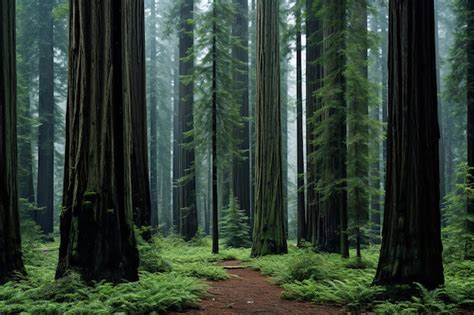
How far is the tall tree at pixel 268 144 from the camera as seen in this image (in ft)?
42.2

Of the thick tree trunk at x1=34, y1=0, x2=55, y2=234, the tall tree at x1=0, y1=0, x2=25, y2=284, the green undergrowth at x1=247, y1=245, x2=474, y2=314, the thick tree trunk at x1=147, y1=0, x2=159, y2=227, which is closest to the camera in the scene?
the green undergrowth at x1=247, y1=245, x2=474, y2=314

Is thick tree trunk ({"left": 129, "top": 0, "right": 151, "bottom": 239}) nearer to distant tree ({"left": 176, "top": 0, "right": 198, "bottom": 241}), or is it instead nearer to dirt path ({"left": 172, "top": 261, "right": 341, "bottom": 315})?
dirt path ({"left": 172, "top": 261, "right": 341, "bottom": 315})

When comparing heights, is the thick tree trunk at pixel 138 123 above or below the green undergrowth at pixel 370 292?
above

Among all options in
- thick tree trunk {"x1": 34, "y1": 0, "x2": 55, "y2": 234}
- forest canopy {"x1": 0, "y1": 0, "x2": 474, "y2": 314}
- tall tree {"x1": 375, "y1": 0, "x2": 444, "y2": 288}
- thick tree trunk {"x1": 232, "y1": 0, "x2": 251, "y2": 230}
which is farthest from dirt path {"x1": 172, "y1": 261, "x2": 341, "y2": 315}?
thick tree trunk {"x1": 34, "y1": 0, "x2": 55, "y2": 234}

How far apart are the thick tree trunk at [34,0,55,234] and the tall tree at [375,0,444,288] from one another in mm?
19581

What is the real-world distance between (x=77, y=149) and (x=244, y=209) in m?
13.9

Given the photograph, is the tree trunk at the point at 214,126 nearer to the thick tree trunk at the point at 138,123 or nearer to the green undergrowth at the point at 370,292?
the thick tree trunk at the point at 138,123

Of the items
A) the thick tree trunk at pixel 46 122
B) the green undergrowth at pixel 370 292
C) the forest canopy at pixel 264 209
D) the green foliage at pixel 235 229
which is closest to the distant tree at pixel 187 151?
the green foliage at pixel 235 229

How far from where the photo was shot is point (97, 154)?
6.14 metres

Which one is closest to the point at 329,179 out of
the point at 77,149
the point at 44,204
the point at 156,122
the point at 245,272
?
the point at 245,272

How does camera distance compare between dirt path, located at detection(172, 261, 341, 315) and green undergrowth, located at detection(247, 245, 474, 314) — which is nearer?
green undergrowth, located at detection(247, 245, 474, 314)

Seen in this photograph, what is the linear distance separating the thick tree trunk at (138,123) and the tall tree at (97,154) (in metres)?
3.19

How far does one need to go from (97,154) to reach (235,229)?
12.6m

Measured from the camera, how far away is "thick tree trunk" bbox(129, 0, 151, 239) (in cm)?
963
